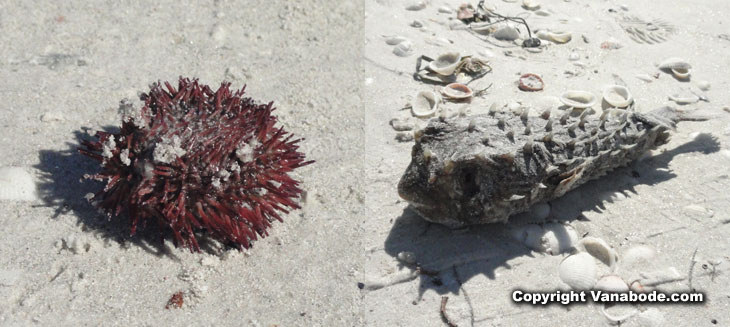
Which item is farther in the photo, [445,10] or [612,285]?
[445,10]

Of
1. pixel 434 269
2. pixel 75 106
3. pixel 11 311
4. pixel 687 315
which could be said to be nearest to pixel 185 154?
pixel 11 311

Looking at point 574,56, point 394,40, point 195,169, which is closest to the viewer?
point 195,169

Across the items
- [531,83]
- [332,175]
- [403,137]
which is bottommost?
[332,175]

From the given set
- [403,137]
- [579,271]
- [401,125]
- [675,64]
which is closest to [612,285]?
[579,271]

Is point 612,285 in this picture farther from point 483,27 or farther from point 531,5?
point 531,5

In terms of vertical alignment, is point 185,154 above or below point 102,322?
above

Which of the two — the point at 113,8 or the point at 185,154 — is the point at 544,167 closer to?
the point at 185,154

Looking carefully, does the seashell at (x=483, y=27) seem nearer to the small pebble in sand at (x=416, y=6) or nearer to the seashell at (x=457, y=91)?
the small pebble in sand at (x=416, y=6)
